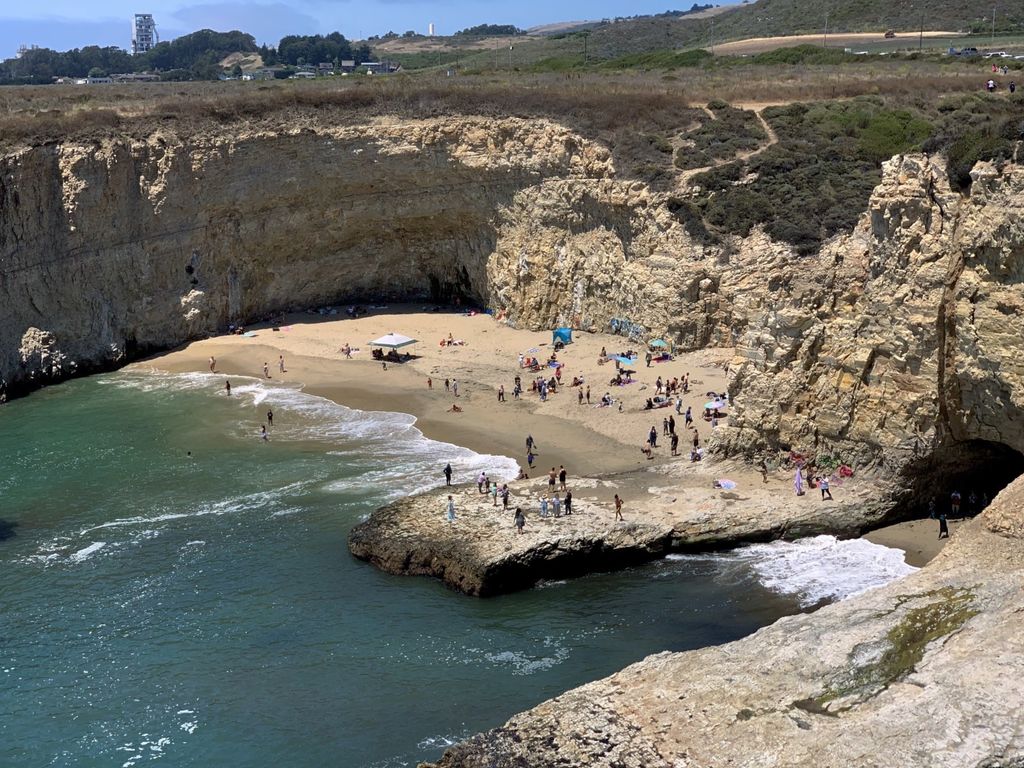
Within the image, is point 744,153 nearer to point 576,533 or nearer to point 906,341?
point 906,341

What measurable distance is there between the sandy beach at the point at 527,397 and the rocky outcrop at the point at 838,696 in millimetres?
8557

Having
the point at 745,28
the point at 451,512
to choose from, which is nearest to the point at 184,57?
the point at 745,28

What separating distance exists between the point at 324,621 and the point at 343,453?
11.5 metres

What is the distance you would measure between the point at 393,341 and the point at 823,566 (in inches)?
970

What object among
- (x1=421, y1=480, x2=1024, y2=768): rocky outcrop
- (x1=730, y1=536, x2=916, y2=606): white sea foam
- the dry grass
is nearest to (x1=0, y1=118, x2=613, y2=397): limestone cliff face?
the dry grass

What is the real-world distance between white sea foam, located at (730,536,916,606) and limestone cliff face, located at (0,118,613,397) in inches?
970

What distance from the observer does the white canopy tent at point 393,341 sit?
4838 centimetres

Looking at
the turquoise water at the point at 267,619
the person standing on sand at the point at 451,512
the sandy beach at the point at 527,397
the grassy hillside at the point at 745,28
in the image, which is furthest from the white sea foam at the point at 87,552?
the grassy hillside at the point at 745,28

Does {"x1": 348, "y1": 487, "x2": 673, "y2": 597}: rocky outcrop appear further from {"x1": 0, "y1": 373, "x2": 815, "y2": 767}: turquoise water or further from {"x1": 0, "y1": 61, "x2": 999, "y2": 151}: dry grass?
{"x1": 0, "y1": 61, "x2": 999, "y2": 151}: dry grass

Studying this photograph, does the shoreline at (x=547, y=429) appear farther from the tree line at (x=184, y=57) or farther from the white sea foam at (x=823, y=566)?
the tree line at (x=184, y=57)

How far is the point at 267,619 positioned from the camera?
27391mm

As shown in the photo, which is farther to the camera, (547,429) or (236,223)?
(236,223)

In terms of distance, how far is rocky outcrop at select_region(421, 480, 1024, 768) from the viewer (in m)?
16.6

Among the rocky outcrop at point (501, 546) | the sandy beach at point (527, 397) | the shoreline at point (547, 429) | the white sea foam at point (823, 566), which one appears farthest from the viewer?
the sandy beach at point (527, 397)
